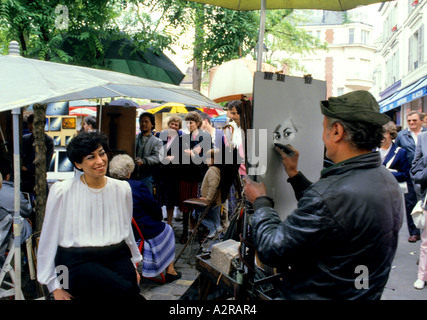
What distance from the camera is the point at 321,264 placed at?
1.48 metres

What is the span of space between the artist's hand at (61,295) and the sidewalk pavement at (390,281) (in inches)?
61.1

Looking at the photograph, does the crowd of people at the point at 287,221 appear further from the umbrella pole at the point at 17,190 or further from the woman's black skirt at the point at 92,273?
the umbrella pole at the point at 17,190

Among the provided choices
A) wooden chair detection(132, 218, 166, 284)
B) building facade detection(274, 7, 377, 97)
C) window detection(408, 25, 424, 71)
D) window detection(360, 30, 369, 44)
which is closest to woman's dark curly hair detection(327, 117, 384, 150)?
wooden chair detection(132, 218, 166, 284)

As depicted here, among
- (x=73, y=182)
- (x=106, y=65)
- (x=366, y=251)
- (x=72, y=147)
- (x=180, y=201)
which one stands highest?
(x=106, y=65)

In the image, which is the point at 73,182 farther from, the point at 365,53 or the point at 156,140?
the point at 365,53

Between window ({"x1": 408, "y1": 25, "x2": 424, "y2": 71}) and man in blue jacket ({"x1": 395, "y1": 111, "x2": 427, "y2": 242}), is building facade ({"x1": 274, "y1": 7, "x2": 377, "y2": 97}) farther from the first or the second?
man in blue jacket ({"x1": 395, "y1": 111, "x2": 427, "y2": 242})

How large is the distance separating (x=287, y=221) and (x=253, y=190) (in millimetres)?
385

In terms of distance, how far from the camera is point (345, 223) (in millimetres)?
1401

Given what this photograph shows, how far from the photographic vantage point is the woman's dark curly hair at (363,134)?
152 cm

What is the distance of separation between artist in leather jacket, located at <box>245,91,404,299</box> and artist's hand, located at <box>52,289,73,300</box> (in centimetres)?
154

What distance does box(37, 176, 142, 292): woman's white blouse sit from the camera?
235cm

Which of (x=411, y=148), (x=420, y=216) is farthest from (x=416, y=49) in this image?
(x=420, y=216)

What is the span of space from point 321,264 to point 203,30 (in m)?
6.97
